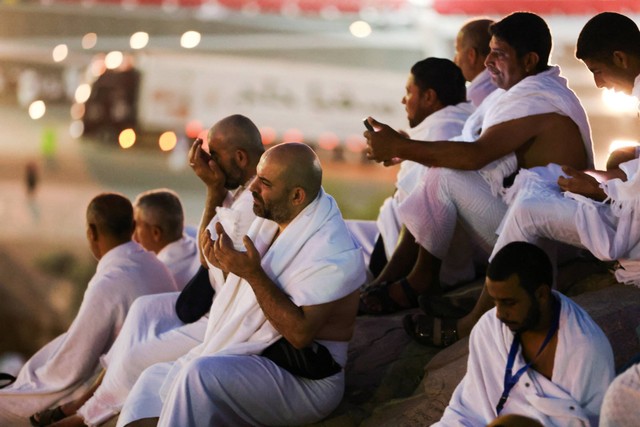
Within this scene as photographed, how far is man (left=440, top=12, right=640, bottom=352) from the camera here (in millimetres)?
5680

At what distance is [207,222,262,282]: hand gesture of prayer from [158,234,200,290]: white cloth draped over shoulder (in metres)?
2.44

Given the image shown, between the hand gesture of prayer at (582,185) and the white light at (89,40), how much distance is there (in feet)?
54.7

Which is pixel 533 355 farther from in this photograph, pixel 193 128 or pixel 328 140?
pixel 193 128

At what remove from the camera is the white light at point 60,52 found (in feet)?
70.7

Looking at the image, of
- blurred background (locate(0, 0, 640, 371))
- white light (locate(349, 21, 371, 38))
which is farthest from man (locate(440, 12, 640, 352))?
white light (locate(349, 21, 371, 38))

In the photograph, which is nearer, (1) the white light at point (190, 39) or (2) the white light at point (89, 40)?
(1) the white light at point (190, 39)

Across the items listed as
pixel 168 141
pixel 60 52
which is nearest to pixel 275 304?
pixel 168 141

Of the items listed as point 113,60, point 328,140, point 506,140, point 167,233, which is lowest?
point 328,140

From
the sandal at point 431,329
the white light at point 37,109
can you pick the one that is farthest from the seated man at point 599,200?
the white light at point 37,109

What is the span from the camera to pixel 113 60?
20266 mm

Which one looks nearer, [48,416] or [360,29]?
[48,416]

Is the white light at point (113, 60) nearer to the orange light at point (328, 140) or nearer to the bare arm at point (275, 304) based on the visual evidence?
the orange light at point (328, 140)

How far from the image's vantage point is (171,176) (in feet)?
66.2

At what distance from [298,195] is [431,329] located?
1.13 meters
